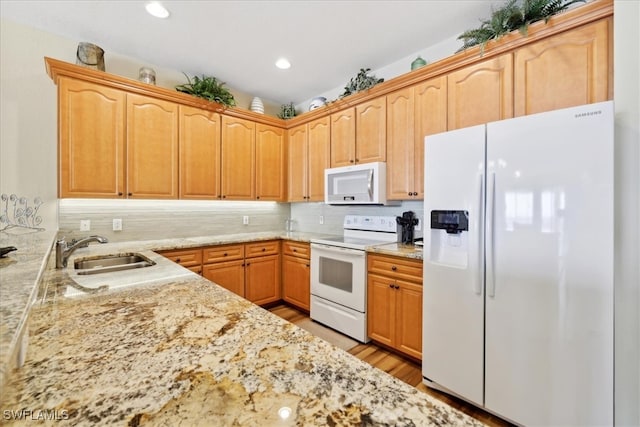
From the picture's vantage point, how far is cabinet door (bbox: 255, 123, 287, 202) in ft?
11.3

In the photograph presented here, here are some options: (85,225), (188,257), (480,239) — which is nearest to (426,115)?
(480,239)

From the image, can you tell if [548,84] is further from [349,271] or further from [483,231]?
[349,271]

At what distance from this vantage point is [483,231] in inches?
61.2

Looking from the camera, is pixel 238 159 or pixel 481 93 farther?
pixel 238 159

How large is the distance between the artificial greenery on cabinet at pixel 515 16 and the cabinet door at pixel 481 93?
16 cm

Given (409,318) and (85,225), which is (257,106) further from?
(409,318)

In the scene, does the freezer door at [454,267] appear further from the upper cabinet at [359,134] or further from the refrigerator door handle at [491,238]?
the upper cabinet at [359,134]

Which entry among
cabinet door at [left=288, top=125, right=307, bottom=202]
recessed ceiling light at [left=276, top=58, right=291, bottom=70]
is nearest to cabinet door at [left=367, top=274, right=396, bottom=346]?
cabinet door at [left=288, top=125, right=307, bottom=202]

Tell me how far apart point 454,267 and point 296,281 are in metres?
1.87

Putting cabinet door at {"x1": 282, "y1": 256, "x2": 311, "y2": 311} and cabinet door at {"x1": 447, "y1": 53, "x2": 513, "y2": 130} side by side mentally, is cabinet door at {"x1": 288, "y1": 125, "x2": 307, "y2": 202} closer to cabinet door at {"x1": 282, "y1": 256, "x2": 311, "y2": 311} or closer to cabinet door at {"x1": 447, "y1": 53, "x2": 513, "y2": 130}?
cabinet door at {"x1": 282, "y1": 256, "x2": 311, "y2": 311}

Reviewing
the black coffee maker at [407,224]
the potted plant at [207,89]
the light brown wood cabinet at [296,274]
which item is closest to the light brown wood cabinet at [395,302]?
the black coffee maker at [407,224]

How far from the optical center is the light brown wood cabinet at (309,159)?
319 centimetres

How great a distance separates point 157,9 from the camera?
2045mm

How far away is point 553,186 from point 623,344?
0.81 m
